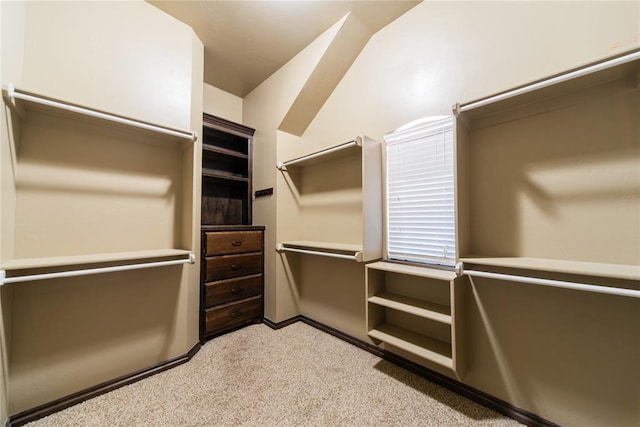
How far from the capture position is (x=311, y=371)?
5.42 feet

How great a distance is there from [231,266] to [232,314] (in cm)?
46

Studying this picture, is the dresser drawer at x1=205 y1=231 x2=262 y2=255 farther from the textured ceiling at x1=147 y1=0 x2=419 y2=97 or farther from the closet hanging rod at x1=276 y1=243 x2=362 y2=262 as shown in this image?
the textured ceiling at x1=147 y1=0 x2=419 y2=97

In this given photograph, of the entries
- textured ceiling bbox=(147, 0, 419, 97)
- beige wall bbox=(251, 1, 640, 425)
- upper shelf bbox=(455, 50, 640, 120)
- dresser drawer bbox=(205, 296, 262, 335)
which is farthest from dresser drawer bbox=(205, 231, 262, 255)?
upper shelf bbox=(455, 50, 640, 120)

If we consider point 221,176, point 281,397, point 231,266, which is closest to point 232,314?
point 231,266

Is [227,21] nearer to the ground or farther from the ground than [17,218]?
farther from the ground

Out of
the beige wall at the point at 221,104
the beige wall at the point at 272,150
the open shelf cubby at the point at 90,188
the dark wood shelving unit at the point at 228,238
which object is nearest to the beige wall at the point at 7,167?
the open shelf cubby at the point at 90,188

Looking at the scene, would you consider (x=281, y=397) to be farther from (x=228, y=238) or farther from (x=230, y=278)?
(x=228, y=238)

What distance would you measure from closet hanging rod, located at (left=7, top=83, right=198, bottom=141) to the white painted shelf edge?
5.46 ft

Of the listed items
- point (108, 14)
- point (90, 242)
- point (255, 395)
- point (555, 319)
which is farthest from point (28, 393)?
point (555, 319)

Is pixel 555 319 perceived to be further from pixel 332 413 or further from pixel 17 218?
pixel 17 218

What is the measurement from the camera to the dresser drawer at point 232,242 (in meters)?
2.10

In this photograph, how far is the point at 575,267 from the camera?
1.01 m

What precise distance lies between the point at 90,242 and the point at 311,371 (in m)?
1.73

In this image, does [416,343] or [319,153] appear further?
[319,153]
